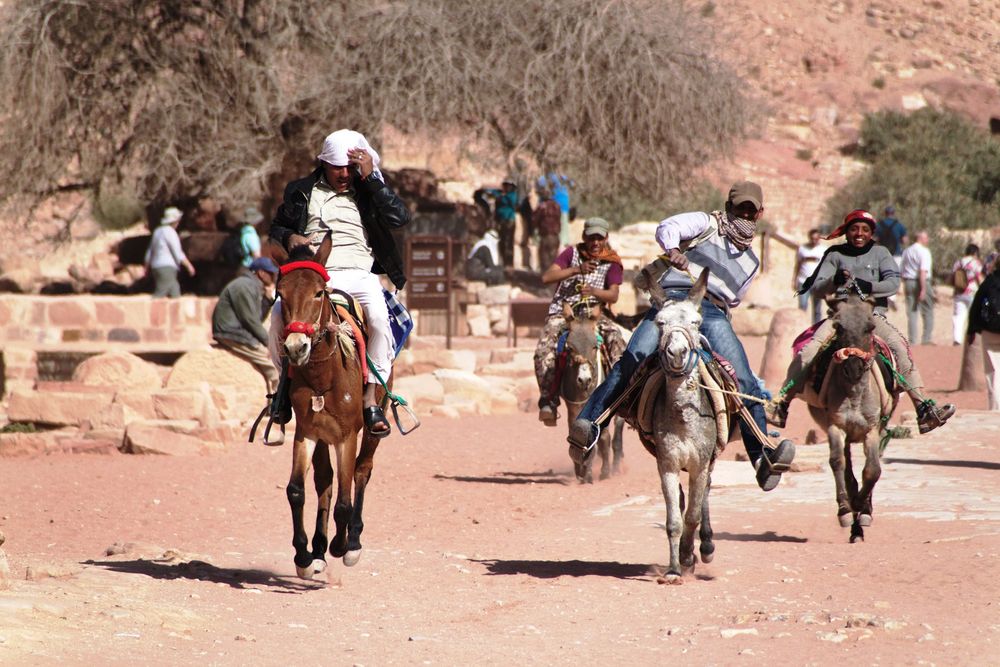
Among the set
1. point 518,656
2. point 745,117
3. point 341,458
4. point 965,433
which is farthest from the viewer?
point 745,117

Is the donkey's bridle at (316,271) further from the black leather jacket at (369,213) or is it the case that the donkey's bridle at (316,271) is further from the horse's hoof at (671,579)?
the horse's hoof at (671,579)

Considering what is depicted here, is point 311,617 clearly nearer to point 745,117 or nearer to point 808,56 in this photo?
point 745,117

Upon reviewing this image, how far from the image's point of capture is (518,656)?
6.48 metres

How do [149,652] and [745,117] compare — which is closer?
[149,652]

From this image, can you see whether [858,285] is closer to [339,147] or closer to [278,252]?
[339,147]

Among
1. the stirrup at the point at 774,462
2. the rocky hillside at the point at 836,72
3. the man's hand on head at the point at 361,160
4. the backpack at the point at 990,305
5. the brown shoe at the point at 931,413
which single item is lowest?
the stirrup at the point at 774,462

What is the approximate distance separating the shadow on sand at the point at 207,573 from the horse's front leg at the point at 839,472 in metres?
3.85

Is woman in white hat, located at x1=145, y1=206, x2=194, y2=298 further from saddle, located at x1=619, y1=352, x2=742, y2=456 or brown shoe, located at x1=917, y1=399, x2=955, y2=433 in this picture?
saddle, located at x1=619, y1=352, x2=742, y2=456

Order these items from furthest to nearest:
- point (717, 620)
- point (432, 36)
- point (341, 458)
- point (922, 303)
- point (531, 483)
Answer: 1. point (432, 36)
2. point (922, 303)
3. point (531, 483)
4. point (341, 458)
5. point (717, 620)

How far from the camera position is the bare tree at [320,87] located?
93.5 ft

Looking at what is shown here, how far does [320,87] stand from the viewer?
28.8 m

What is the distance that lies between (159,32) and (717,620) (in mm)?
25676

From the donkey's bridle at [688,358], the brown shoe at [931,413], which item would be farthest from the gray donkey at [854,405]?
the donkey's bridle at [688,358]

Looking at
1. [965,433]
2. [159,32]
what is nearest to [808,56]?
[159,32]
